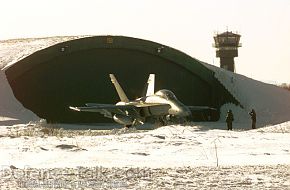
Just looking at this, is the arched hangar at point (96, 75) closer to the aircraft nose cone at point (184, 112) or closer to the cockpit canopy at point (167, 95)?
the cockpit canopy at point (167, 95)

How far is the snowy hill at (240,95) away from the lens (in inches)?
1404

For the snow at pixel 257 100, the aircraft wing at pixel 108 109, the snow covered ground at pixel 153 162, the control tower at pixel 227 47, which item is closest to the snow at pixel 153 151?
the snow covered ground at pixel 153 162

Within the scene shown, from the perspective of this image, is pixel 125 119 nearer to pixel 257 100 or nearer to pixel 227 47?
pixel 257 100

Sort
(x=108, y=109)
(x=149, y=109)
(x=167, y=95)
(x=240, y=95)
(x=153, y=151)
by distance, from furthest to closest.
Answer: (x=240, y=95)
(x=108, y=109)
(x=149, y=109)
(x=167, y=95)
(x=153, y=151)

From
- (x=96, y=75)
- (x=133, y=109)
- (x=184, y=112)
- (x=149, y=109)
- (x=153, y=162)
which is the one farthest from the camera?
(x=96, y=75)

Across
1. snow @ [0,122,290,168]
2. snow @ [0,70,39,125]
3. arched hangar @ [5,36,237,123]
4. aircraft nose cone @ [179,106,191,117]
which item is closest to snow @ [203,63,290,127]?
arched hangar @ [5,36,237,123]

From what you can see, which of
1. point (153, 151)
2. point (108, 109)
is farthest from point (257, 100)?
point (153, 151)

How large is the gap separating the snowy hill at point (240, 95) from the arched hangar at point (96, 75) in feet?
3.25

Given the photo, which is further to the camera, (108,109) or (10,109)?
(10,109)

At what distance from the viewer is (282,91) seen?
1831 inches

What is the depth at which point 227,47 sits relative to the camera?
Answer: 63.3 meters

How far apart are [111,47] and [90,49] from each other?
167 centimetres

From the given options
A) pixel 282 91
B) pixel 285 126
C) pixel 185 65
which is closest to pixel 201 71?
pixel 185 65

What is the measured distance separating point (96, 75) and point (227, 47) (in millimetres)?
31017
